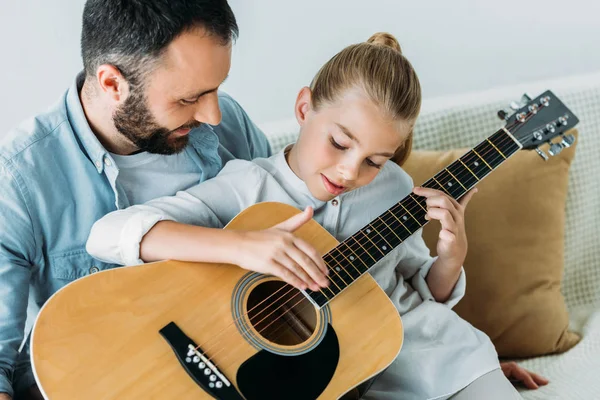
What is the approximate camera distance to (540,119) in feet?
5.53

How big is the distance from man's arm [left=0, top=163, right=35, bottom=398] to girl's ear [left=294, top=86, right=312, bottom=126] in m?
0.61

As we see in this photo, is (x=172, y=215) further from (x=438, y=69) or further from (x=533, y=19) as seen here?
(x=533, y=19)

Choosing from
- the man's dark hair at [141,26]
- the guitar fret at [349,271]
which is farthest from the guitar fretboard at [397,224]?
the man's dark hair at [141,26]

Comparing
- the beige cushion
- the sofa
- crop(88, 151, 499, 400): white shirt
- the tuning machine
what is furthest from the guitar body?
the sofa

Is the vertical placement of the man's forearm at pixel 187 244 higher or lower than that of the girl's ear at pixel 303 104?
lower

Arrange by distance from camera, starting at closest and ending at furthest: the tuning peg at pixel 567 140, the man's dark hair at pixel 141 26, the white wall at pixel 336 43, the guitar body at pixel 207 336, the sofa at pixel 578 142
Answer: the guitar body at pixel 207 336
the man's dark hair at pixel 141 26
the tuning peg at pixel 567 140
the white wall at pixel 336 43
the sofa at pixel 578 142

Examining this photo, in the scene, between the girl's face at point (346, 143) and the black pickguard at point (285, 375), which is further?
the girl's face at point (346, 143)

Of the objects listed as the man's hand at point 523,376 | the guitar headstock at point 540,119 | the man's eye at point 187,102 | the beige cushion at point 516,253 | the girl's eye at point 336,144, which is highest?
the man's eye at point 187,102

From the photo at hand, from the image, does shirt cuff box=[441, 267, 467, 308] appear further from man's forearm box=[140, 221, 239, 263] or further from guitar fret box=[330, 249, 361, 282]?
man's forearm box=[140, 221, 239, 263]

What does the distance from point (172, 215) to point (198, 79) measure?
0.97ft

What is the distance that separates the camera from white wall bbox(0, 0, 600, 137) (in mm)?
1916

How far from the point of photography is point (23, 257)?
144cm

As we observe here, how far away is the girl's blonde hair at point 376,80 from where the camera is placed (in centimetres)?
147

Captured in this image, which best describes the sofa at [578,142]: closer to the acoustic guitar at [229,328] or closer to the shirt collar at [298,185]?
the shirt collar at [298,185]
